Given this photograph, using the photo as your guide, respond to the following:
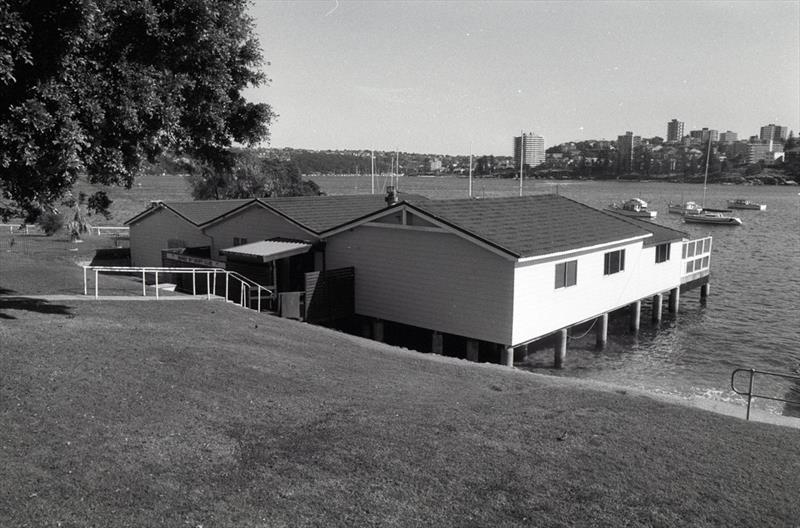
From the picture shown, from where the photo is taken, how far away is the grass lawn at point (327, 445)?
29.9 feet

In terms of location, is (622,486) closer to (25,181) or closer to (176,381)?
(176,381)

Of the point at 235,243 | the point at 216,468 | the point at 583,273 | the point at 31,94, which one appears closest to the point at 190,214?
the point at 235,243

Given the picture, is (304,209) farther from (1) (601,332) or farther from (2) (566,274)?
(1) (601,332)

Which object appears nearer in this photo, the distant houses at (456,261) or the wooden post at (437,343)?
the distant houses at (456,261)

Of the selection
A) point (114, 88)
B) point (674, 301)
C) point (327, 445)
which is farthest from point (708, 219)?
point (327, 445)

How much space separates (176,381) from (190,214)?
25074 millimetres

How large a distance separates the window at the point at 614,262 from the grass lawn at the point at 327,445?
1178cm

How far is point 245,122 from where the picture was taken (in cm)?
1867

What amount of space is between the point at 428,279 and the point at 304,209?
8.72 m

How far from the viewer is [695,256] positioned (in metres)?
41.2

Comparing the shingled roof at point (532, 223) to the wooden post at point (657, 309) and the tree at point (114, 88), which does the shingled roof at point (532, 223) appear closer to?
the wooden post at point (657, 309)

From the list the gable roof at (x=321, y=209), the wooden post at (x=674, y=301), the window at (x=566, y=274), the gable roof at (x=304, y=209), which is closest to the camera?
the window at (x=566, y=274)

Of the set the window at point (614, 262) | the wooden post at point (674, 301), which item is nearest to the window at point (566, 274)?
the window at point (614, 262)

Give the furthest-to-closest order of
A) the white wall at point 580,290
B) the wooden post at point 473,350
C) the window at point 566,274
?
the window at point 566,274 → the wooden post at point 473,350 → the white wall at point 580,290
